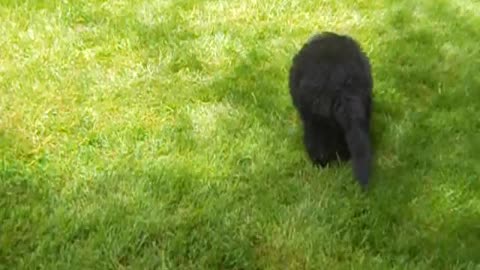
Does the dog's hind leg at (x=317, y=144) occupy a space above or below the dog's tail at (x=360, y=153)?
below

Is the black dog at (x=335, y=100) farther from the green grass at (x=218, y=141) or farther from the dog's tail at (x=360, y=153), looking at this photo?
the green grass at (x=218, y=141)

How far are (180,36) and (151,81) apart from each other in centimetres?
69

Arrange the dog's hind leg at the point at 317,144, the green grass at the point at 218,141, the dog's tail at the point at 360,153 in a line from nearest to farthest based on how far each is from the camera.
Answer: the green grass at the point at 218,141 < the dog's tail at the point at 360,153 < the dog's hind leg at the point at 317,144

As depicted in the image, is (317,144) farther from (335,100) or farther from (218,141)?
(218,141)

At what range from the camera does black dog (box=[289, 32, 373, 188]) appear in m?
3.46

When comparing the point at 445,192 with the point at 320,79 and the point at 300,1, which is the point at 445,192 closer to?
the point at 320,79

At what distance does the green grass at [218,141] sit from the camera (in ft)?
10.5

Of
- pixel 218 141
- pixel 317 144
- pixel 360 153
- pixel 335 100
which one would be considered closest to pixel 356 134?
pixel 360 153

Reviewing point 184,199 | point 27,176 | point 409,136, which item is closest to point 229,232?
point 184,199

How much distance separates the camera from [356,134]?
345 centimetres

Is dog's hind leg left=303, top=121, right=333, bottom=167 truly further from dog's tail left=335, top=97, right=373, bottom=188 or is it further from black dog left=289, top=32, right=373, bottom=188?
dog's tail left=335, top=97, right=373, bottom=188

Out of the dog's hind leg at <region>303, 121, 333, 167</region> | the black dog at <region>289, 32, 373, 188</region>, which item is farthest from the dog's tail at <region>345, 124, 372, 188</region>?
the dog's hind leg at <region>303, 121, 333, 167</region>

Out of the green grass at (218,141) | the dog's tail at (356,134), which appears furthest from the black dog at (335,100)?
the green grass at (218,141)

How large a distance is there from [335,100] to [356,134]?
0.22 meters
